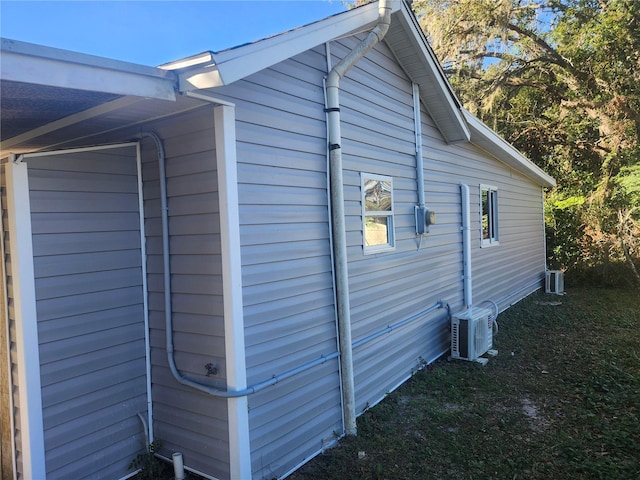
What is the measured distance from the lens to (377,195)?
4.76 meters

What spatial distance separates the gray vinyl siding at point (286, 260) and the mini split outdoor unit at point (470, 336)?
247 cm

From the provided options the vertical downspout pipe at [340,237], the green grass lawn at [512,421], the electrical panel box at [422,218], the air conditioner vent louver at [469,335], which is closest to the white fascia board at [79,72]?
the vertical downspout pipe at [340,237]

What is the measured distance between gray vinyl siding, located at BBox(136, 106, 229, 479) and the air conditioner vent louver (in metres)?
3.68

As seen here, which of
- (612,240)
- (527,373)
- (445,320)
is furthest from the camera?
(612,240)

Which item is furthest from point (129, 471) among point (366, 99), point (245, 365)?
point (366, 99)

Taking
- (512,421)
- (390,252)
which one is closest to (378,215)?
(390,252)

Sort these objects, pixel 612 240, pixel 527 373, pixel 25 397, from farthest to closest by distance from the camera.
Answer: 1. pixel 612 240
2. pixel 527 373
3. pixel 25 397

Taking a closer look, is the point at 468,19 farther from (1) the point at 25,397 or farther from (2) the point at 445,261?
(1) the point at 25,397

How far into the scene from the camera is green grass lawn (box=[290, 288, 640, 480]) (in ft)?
11.1

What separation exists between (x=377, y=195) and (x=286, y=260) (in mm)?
1678

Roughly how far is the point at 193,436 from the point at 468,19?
12.9 m

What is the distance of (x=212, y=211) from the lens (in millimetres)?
3037

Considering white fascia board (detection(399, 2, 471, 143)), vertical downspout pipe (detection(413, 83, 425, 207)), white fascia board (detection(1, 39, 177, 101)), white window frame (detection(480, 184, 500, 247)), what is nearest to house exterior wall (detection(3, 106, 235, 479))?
white fascia board (detection(1, 39, 177, 101))

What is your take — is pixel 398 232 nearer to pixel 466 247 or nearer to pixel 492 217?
pixel 466 247
